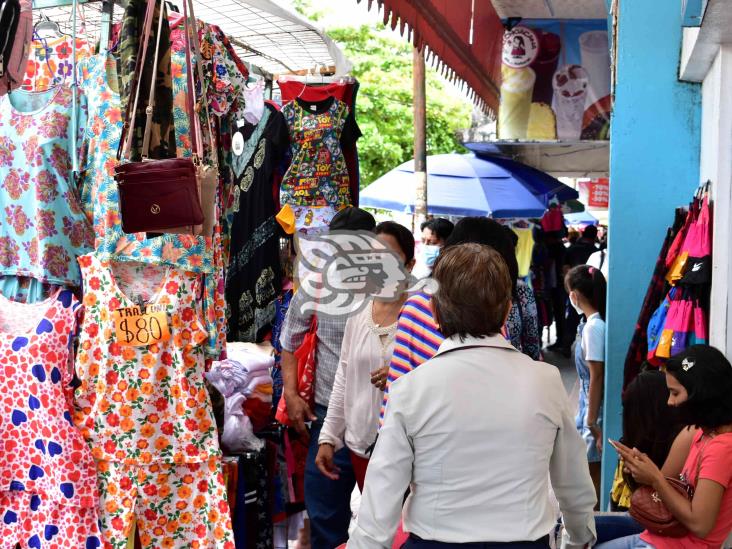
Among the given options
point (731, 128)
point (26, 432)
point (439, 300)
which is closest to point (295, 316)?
point (26, 432)

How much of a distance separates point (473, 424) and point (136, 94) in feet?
5.39

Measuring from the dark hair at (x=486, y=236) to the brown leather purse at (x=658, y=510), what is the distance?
2.82ft

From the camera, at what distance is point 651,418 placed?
11.3 feet

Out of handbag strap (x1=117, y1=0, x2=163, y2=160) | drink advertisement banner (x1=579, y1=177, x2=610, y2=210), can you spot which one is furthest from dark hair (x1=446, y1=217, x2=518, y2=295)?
drink advertisement banner (x1=579, y1=177, x2=610, y2=210)

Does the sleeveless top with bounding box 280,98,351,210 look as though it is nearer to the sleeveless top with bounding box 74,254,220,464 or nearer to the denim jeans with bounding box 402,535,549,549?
the sleeveless top with bounding box 74,254,220,464

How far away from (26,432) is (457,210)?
25.1 feet

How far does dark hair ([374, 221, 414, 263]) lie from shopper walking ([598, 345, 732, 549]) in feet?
4.11

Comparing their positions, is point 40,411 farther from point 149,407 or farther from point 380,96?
point 380,96

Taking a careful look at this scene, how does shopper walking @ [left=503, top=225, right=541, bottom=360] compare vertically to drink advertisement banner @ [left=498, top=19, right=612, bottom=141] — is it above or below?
below

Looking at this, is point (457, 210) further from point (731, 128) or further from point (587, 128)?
point (731, 128)

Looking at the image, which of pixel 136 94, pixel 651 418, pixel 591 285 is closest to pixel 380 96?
pixel 591 285

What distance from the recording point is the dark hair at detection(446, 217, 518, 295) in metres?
3.15

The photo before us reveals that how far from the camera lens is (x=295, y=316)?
397 cm
